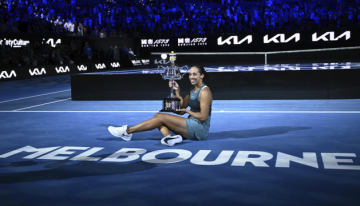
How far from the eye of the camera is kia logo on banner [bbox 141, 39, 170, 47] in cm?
3544

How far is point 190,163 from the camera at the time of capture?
16.9 feet

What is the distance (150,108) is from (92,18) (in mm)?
27701

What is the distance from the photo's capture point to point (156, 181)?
14.4ft

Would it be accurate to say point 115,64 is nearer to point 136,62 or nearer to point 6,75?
point 136,62

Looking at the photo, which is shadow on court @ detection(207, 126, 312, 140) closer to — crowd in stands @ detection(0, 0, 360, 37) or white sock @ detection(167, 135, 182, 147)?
white sock @ detection(167, 135, 182, 147)

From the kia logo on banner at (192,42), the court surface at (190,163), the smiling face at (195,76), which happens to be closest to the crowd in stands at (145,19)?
the kia logo on banner at (192,42)

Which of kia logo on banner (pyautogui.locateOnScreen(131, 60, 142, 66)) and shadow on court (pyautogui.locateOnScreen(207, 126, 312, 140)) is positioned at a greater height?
kia logo on banner (pyautogui.locateOnScreen(131, 60, 142, 66))

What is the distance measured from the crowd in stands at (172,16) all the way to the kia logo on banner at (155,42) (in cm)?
67

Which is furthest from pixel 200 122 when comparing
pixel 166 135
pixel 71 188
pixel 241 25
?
pixel 241 25

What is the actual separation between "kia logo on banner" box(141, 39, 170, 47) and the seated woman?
1155 inches

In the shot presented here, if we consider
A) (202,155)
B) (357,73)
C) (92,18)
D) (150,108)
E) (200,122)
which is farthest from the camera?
(92,18)

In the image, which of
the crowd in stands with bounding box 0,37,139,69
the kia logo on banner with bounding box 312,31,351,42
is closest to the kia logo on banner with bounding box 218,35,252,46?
the kia logo on banner with bounding box 312,31,351,42

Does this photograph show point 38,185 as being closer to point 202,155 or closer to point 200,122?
point 202,155

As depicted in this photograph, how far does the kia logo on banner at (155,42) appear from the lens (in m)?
35.4
